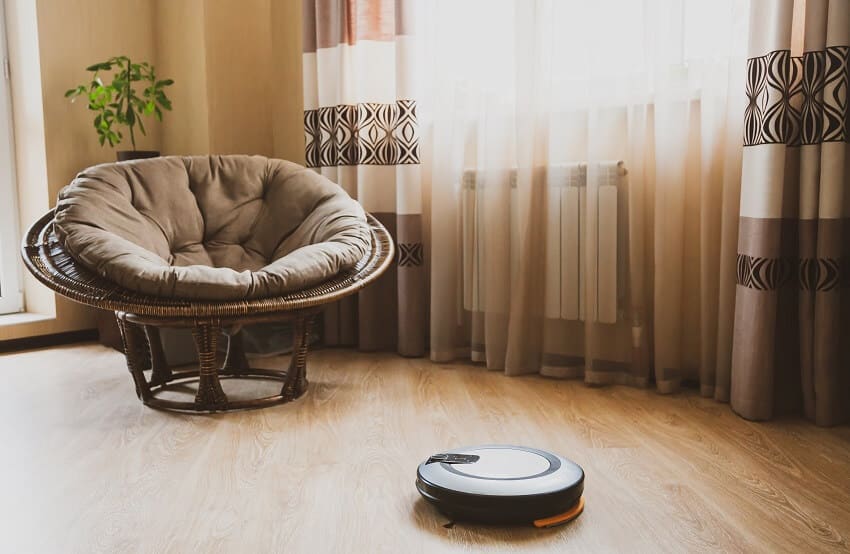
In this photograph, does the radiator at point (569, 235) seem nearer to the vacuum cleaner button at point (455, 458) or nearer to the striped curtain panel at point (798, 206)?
the striped curtain panel at point (798, 206)

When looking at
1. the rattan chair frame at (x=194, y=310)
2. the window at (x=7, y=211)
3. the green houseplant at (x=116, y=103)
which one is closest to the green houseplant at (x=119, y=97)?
the green houseplant at (x=116, y=103)

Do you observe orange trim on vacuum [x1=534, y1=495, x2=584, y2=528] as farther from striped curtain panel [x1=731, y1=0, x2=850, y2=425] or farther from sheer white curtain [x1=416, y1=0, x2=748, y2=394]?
sheer white curtain [x1=416, y1=0, x2=748, y2=394]

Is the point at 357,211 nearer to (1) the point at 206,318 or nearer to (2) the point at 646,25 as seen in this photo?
(1) the point at 206,318

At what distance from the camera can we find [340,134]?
9.89 ft

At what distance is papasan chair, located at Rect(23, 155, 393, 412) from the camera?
2.05 meters

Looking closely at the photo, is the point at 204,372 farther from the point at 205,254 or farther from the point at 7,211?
the point at 7,211

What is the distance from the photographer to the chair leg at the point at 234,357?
260cm

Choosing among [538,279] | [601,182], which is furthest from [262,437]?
[601,182]

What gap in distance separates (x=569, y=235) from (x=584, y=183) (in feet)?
0.57

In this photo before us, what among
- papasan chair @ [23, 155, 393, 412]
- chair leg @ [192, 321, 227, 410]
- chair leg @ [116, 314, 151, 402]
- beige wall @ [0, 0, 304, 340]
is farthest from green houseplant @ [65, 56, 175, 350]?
chair leg @ [192, 321, 227, 410]

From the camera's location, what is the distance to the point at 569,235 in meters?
2.53

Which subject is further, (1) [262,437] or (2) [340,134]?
(2) [340,134]

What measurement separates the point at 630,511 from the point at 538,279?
3.99 ft

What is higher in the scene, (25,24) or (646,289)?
(25,24)
